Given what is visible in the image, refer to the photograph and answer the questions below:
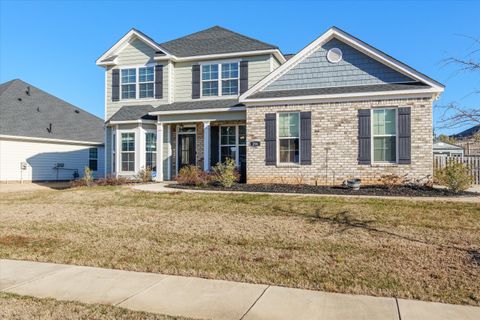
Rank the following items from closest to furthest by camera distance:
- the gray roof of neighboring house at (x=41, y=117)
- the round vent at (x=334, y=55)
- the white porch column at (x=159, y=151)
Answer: the round vent at (x=334, y=55) < the white porch column at (x=159, y=151) < the gray roof of neighboring house at (x=41, y=117)

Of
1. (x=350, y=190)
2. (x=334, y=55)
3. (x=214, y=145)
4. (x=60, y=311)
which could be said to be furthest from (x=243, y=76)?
(x=60, y=311)

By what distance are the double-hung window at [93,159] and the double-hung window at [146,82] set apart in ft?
35.6

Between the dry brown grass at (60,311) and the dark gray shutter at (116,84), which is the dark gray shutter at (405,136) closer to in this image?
the dry brown grass at (60,311)

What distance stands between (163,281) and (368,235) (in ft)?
13.1

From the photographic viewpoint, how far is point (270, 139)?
13766 mm

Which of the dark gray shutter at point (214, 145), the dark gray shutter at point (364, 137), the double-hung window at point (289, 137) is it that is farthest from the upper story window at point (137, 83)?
the dark gray shutter at point (364, 137)

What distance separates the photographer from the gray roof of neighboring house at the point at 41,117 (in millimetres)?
23188

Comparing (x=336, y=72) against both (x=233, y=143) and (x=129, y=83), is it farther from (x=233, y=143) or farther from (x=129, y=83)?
(x=129, y=83)

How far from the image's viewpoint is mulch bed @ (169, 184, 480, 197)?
11.0 m

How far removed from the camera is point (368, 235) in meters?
7.14

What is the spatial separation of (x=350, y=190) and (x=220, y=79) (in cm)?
864

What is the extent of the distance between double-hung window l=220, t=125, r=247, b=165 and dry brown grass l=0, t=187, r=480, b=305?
577cm

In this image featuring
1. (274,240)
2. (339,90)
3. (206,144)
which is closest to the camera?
(274,240)

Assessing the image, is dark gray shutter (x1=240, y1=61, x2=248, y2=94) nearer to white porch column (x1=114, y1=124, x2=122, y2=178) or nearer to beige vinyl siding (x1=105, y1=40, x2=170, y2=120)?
beige vinyl siding (x1=105, y1=40, x2=170, y2=120)
